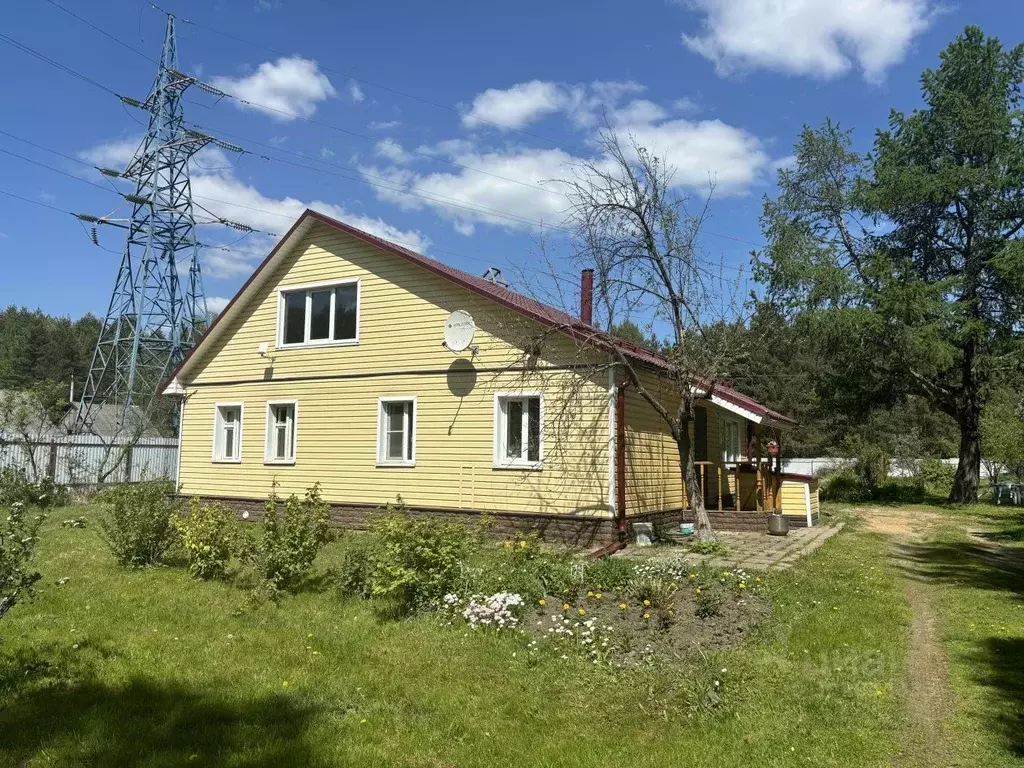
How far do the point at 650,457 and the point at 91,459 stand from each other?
16.3 metres

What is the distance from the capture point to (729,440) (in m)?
20.1

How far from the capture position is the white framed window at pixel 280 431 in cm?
1628

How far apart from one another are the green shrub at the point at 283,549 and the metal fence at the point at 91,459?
11993mm

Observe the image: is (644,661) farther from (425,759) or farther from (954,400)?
(954,400)

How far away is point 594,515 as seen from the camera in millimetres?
12516

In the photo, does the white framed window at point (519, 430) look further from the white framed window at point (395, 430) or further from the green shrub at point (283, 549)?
the green shrub at point (283, 549)

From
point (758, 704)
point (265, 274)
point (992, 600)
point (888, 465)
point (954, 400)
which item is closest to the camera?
point (758, 704)

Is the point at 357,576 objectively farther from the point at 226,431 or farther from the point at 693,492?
the point at 226,431

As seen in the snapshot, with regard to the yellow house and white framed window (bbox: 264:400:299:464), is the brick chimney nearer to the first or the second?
the yellow house

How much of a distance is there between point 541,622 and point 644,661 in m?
1.28

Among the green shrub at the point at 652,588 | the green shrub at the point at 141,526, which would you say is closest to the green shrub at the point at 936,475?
the green shrub at the point at 652,588

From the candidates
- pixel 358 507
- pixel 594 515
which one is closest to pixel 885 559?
pixel 594 515

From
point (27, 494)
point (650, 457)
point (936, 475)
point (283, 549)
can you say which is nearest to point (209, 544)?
point (283, 549)

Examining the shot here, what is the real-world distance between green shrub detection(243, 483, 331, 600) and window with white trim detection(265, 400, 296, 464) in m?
7.65
